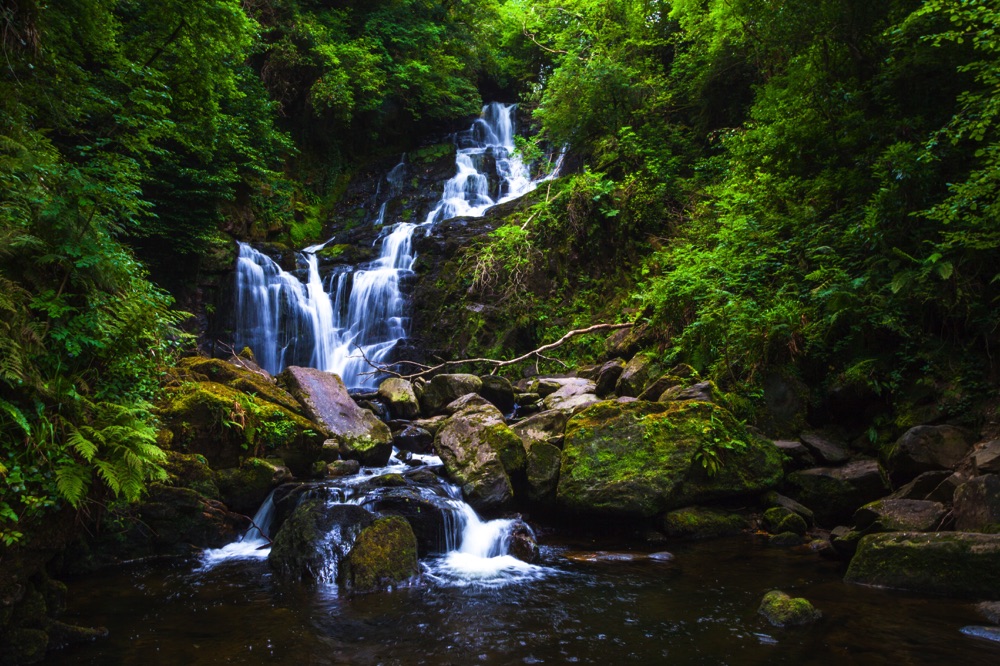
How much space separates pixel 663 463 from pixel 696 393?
1669 millimetres

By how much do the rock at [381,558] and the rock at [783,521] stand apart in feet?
14.4

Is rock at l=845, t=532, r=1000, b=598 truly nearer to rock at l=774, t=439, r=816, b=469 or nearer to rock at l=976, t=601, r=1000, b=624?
rock at l=976, t=601, r=1000, b=624

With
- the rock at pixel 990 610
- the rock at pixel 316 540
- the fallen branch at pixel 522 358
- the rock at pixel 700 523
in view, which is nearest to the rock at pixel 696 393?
the rock at pixel 700 523

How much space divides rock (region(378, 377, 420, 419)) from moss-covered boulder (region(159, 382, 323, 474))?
10.0 ft

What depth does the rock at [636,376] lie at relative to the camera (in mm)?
9758

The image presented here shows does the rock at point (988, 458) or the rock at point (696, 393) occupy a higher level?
the rock at point (696, 393)

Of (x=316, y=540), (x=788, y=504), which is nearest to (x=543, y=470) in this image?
(x=316, y=540)

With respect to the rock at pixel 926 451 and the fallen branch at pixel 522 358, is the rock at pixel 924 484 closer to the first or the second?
the rock at pixel 926 451

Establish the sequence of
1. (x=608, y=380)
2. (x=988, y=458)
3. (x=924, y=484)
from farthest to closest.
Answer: (x=608, y=380)
(x=924, y=484)
(x=988, y=458)

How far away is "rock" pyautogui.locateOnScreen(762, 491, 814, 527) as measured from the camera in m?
6.86

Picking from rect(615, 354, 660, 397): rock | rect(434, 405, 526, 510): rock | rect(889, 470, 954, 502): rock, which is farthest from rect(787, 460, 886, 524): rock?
rect(434, 405, 526, 510): rock

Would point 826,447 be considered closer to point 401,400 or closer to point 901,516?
point 901,516

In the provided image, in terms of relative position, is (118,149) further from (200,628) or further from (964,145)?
(964,145)

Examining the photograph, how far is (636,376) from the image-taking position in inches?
388
